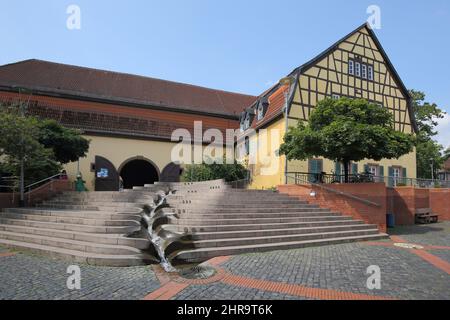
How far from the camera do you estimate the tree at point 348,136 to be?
12.6m

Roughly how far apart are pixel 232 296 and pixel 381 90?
897 inches

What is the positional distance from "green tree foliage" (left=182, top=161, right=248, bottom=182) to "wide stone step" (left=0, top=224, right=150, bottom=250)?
11.8 meters

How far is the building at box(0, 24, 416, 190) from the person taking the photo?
2102cm

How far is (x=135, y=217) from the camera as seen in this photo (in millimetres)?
9703

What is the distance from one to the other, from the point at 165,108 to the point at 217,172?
8.77 meters

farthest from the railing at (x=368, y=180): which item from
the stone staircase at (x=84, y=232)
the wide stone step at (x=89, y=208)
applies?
the wide stone step at (x=89, y=208)

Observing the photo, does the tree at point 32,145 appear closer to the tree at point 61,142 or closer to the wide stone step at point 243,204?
the tree at point 61,142

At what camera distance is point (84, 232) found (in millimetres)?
8930

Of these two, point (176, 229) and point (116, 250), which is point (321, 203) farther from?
point (116, 250)

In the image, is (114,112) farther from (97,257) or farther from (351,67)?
(97,257)

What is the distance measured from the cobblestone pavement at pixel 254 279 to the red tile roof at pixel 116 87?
61.5 feet

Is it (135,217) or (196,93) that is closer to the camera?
(135,217)

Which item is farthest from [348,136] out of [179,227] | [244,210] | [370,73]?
[370,73]

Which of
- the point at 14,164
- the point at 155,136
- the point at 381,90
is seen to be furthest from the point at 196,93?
the point at 14,164
